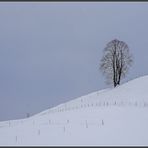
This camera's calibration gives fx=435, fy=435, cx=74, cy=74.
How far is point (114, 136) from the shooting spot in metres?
28.8

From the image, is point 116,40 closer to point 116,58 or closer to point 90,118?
point 116,58

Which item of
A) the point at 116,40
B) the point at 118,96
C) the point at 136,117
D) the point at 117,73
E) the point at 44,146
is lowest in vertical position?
the point at 44,146

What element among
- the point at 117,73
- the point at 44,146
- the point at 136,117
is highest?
the point at 117,73

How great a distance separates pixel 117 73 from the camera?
78750 mm

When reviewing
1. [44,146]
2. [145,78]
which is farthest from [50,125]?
[145,78]

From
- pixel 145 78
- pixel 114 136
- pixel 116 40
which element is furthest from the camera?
pixel 116 40

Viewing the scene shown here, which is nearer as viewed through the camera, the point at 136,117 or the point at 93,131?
the point at 93,131

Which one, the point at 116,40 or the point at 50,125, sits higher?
the point at 116,40

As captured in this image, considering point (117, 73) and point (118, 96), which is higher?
point (117, 73)

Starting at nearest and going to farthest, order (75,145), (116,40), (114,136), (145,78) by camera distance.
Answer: (75,145)
(114,136)
(145,78)
(116,40)

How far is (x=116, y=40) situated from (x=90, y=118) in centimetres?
4476

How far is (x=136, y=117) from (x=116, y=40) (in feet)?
153

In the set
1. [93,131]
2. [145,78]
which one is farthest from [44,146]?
[145,78]

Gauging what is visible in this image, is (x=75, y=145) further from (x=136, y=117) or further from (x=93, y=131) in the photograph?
(x=136, y=117)
